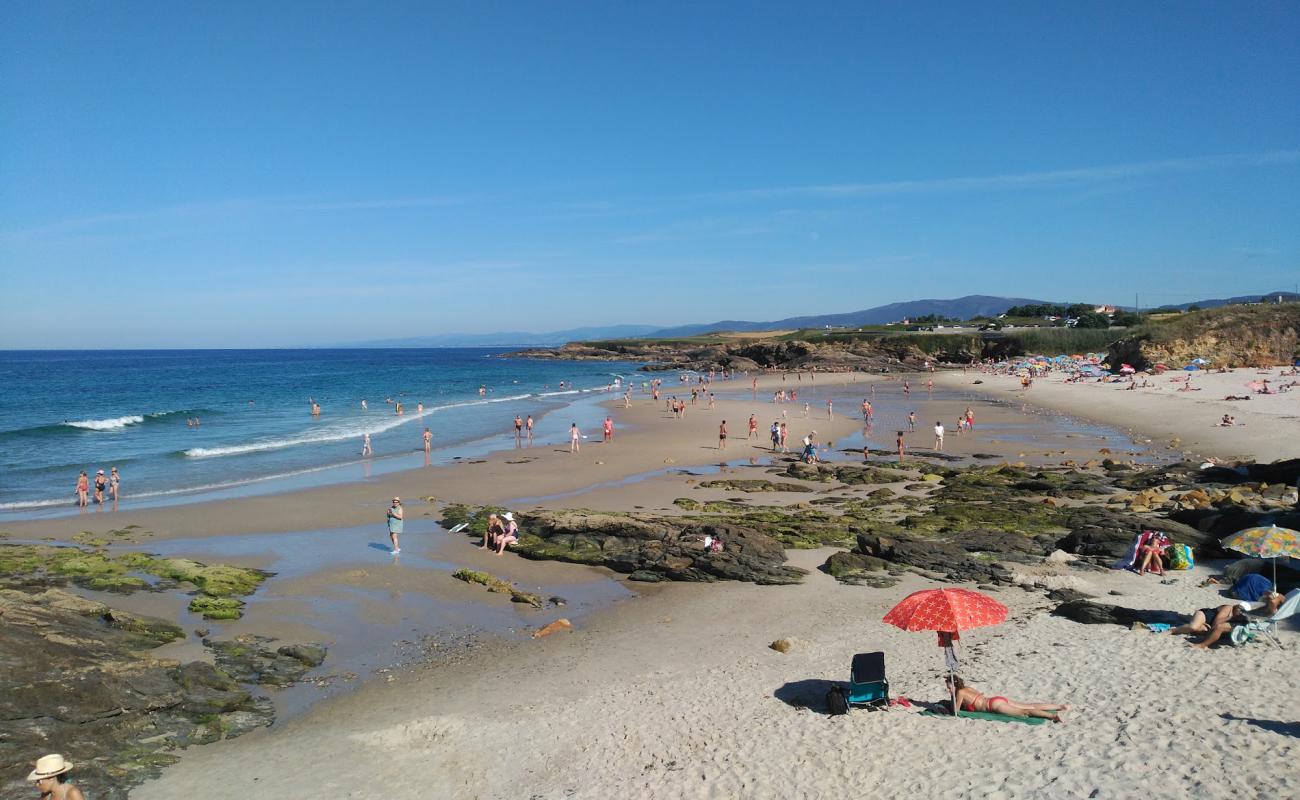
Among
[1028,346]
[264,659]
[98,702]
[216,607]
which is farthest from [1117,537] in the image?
[1028,346]

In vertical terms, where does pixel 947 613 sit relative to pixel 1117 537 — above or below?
above

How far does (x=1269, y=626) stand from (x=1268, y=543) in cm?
189

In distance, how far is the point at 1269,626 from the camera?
10180 mm

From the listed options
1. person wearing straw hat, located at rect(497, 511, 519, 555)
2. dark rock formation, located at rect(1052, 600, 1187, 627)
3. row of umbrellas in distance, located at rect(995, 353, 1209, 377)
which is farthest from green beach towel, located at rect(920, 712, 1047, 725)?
row of umbrellas in distance, located at rect(995, 353, 1209, 377)

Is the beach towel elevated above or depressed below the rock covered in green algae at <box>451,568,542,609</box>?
above

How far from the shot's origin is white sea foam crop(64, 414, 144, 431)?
44312mm

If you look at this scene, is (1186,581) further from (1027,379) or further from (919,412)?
(1027,379)

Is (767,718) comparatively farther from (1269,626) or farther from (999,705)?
(1269,626)

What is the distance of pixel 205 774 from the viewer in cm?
842

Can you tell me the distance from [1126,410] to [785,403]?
20404 millimetres

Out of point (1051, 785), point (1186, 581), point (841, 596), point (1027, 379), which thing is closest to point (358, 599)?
point (841, 596)

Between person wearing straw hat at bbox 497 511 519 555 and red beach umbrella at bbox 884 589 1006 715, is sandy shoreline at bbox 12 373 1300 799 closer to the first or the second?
red beach umbrella at bbox 884 589 1006 715

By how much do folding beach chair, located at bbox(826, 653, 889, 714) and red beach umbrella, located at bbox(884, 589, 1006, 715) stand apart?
0.68 meters

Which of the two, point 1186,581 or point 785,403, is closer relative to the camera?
point 1186,581
